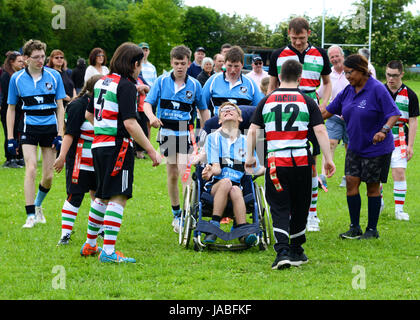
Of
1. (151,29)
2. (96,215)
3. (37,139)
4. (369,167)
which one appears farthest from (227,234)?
(151,29)

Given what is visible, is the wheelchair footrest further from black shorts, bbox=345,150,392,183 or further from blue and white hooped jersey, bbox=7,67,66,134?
blue and white hooped jersey, bbox=7,67,66,134

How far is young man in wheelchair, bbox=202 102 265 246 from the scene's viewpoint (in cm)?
682

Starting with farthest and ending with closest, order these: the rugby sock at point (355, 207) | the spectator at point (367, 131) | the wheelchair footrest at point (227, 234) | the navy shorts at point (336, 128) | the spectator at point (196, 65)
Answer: the spectator at point (196, 65)
the navy shorts at point (336, 128)
the rugby sock at point (355, 207)
the spectator at point (367, 131)
the wheelchair footrest at point (227, 234)

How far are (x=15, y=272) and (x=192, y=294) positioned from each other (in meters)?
1.82

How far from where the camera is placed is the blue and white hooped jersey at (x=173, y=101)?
25.5 feet

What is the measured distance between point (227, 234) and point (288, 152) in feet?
4.28

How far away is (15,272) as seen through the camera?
5723 mm

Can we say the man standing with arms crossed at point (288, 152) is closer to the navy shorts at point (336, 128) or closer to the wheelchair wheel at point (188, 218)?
the wheelchair wheel at point (188, 218)

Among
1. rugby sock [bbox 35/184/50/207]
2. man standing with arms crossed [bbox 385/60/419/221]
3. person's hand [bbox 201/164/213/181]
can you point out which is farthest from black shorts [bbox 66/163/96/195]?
man standing with arms crossed [bbox 385/60/419/221]

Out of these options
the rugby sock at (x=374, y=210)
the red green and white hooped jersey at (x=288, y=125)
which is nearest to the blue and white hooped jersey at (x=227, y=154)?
the red green and white hooped jersey at (x=288, y=125)

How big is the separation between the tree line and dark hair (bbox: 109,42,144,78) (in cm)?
5073

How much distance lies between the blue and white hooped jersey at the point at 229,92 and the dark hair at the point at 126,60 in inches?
81.9
